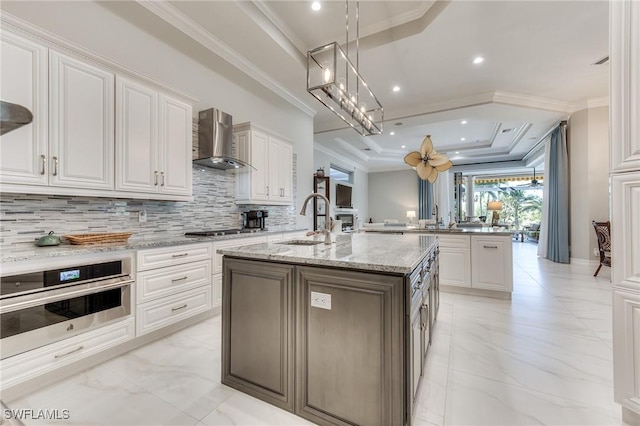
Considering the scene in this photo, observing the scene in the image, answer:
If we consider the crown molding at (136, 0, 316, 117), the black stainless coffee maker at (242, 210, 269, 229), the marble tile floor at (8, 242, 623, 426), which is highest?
the crown molding at (136, 0, 316, 117)

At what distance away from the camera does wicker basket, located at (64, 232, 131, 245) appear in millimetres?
2104

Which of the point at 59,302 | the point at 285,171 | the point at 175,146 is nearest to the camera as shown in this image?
the point at 59,302

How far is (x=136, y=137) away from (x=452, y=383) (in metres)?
3.22

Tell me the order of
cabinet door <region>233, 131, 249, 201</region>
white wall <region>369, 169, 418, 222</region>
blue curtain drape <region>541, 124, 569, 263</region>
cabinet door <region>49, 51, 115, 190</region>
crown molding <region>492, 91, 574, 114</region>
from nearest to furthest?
cabinet door <region>49, 51, 115, 190</region>
cabinet door <region>233, 131, 249, 201</region>
crown molding <region>492, 91, 574, 114</region>
blue curtain drape <region>541, 124, 569, 263</region>
white wall <region>369, 169, 418, 222</region>

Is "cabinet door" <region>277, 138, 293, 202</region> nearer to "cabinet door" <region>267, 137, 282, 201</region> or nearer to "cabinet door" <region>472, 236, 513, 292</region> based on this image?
"cabinet door" <region>267, 137, 282, 201</region>

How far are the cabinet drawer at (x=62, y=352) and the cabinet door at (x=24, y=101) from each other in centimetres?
111

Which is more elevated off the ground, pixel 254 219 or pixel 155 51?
pixel 155 51

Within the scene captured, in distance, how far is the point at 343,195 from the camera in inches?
344

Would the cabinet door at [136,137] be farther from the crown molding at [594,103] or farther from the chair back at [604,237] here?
the crown molding at [594,103]

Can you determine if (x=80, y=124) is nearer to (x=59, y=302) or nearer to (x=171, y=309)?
(x=59, y=302)

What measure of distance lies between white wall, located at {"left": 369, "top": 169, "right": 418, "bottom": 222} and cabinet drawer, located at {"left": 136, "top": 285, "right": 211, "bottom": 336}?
356 inches

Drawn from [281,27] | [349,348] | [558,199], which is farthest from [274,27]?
[558,199]

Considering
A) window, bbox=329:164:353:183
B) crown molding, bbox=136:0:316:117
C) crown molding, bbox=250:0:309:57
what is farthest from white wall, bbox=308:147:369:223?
crown molding, bbox=250:0:309:57

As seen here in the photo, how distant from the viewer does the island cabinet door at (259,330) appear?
1595 mm
